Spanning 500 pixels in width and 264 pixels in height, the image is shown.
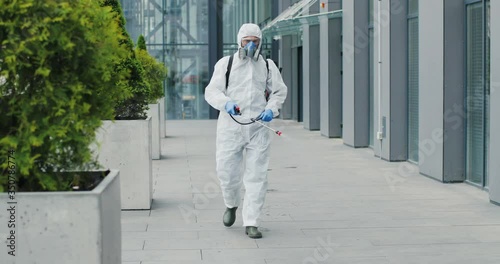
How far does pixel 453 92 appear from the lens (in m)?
12.0

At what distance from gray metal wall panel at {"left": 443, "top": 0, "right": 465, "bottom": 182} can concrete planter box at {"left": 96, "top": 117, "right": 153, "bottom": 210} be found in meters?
4.31

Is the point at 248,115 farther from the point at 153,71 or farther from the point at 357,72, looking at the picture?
the point at 357,72

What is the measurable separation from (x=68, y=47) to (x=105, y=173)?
1022mm

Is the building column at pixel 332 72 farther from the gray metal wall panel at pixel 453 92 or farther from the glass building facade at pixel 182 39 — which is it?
the glass building facade at pixel 182 39

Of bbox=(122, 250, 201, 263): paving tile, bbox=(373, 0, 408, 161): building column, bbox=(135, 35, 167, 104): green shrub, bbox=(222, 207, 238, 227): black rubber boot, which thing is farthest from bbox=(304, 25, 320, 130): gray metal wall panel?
bbox=(122, 250, 201, 263): paving tile

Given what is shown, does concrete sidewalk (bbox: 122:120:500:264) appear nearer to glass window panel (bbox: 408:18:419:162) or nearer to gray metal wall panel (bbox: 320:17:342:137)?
glass window panel (bbox: 408:18:419:162)

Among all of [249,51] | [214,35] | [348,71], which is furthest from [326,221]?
[214,35]

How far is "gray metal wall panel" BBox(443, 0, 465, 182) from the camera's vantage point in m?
12.0

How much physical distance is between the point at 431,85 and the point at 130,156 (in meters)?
4.83

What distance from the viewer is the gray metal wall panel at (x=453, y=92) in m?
12.0

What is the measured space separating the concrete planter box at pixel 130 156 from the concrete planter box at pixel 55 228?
5.48 m

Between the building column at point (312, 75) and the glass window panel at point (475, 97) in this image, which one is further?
the building column at point (312, 75)

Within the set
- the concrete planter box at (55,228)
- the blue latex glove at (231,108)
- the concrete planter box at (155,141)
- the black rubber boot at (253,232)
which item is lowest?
the black rubber boot at (253,232)

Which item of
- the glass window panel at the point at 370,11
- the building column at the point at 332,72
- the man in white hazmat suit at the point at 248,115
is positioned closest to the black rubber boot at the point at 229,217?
the man in white hazmat suit at the point at 248,115
